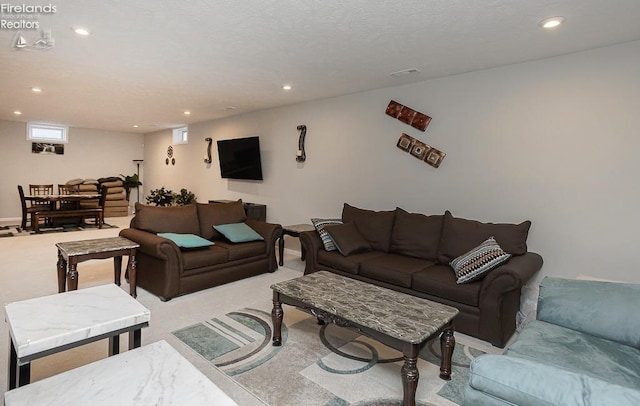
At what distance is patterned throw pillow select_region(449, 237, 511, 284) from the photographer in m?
2.76

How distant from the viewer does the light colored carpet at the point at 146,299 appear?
2.16m

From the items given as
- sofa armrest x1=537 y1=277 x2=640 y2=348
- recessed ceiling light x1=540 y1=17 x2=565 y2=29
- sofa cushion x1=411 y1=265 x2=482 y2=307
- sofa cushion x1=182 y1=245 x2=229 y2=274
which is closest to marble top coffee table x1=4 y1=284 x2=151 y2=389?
sofa cushion x1=182 y1=245 x2=229 y2=274

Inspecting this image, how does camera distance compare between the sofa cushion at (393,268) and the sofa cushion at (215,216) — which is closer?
the sofa cushion at (393,268)

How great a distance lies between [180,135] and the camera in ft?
27.7

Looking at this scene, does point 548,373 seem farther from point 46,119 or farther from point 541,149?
point 46,119

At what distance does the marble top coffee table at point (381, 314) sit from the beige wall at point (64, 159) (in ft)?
30.8

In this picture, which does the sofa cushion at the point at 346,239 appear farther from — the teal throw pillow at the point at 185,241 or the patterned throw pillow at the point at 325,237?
the teal throw pillow at the point at 185,241

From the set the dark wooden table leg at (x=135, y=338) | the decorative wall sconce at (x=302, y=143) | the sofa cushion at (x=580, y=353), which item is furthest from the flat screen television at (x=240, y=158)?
the sofa cushion at (x=580, y=353)

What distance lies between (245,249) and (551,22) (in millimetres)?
3670

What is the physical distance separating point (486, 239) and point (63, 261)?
416 centimetres

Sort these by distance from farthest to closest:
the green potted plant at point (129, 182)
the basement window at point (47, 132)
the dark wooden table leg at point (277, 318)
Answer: the green potted plant at point (129, 182) → the basement window at point (47, 132) → the dark wooden table leg at point (277, 318)

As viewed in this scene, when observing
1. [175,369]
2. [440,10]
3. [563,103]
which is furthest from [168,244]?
[563,103]

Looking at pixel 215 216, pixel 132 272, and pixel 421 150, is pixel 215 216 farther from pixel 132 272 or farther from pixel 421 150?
pixel 421 150

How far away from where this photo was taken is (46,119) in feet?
25.4
